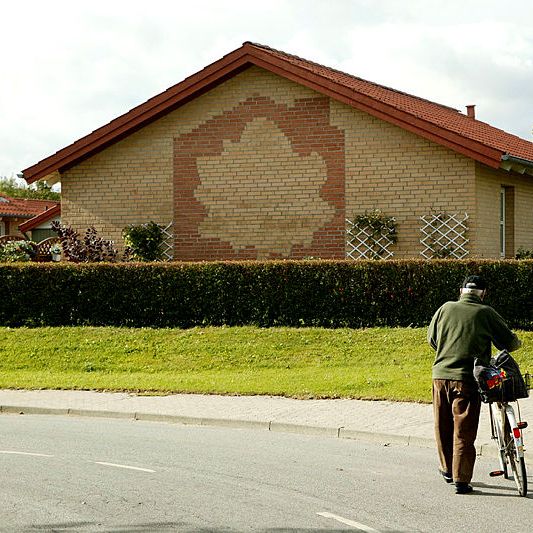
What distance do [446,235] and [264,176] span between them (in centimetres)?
435

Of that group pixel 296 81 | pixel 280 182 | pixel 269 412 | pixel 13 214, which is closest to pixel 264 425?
pixel 269 412

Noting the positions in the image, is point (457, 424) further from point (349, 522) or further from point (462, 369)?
point (349, 522)

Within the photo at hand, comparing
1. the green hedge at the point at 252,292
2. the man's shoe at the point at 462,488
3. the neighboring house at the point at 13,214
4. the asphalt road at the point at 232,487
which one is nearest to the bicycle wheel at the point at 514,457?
the asphalt road at the point at 232,487

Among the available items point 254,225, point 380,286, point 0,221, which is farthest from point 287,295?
point 0,221

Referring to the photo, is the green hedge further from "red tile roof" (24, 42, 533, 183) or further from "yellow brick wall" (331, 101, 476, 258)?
"red tile roof" (24, 42, 533, 183)

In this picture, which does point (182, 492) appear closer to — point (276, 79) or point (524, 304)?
point (524, 304)

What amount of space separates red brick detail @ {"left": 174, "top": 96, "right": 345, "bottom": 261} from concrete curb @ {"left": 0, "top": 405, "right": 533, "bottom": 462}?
31.9ft

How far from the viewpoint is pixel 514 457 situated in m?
8.97

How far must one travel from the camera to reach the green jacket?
8992mm

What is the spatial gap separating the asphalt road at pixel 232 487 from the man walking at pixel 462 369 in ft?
0.98

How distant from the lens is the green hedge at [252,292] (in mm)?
19484

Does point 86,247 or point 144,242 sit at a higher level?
point 144,242

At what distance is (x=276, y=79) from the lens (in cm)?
2388

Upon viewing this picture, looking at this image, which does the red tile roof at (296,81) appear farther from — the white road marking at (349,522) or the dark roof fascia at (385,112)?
the white road marking at (349,522)
